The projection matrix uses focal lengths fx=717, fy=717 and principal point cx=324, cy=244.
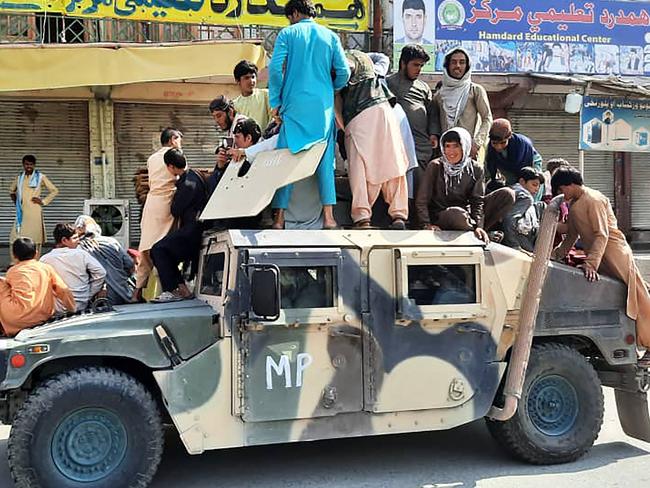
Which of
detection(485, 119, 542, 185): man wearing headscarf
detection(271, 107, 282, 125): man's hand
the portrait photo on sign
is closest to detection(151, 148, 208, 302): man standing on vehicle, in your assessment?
detection(271, 107, 282, 125): man's hand

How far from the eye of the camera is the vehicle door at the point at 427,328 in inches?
175

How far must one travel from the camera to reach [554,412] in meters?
4.98

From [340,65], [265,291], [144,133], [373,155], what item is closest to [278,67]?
[340,65]

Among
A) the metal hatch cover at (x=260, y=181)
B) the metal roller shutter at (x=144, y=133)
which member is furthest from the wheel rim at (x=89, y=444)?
the metal roller shutter at (x=144, y=133)

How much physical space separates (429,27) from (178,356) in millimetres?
7870

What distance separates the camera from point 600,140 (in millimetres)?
10406

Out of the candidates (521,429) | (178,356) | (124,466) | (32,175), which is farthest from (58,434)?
(32,175)

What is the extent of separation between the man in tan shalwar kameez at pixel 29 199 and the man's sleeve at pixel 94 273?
441 centimetres

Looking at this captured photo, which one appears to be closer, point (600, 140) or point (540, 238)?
point (540, 238)

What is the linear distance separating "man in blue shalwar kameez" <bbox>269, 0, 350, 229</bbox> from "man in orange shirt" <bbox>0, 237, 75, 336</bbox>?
1.55 m

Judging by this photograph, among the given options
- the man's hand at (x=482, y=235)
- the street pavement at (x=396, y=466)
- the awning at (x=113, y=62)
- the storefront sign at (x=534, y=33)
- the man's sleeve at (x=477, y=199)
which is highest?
the storefront sign at (x=534, y=33)

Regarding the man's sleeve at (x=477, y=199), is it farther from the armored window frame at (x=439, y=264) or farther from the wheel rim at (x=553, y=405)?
the wheel rim at (x=553, y=405)

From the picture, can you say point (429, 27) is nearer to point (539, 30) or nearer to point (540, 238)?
point (539, 30)

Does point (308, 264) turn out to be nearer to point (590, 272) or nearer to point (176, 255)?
point (176, 255)
